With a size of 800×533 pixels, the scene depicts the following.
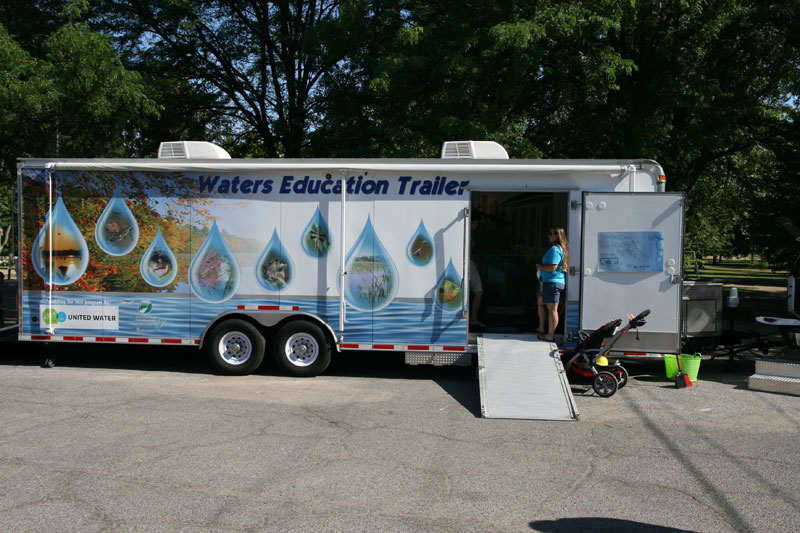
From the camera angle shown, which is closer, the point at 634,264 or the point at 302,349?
the point at 634,264

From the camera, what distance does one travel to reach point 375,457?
5910 millimetres

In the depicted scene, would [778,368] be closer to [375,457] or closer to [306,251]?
[375,457]

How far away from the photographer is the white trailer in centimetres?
871

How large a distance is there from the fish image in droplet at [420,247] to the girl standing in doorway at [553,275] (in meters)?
1.48

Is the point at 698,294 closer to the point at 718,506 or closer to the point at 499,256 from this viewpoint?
the point at 499,256

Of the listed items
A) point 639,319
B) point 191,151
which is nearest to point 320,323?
point 191,151

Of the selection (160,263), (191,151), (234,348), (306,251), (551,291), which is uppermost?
(191,151)

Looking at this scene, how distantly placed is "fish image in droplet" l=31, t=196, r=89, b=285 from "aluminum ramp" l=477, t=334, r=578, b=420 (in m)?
5.73

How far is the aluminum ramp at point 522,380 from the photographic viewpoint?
290 inches

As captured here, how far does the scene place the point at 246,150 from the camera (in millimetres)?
19562

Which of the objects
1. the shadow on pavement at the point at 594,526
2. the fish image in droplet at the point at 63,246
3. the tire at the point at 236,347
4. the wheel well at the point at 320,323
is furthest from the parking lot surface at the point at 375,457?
the fish image in droplet at the point at 63,246

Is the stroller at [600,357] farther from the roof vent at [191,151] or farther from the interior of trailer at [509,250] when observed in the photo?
the roof vent at [191,151]

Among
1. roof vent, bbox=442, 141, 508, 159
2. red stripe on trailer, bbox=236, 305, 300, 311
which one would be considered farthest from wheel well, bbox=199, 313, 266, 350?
roof vent, bbox=442, 141, 508, 159

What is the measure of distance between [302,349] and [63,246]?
12.1ft
